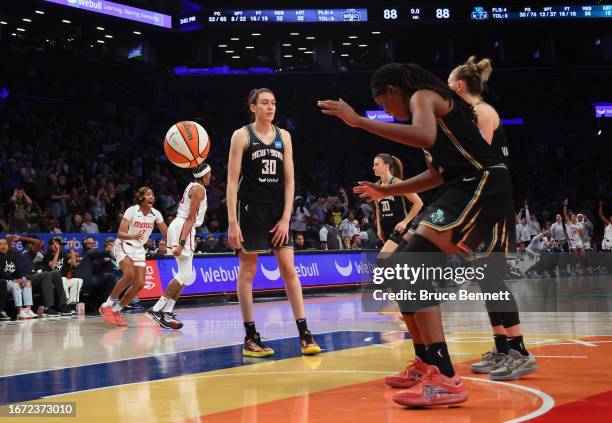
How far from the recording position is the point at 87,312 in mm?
13000

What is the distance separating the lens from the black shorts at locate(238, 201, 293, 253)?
6637 millimetres

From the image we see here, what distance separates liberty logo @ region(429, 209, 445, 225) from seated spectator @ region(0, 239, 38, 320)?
28.7ft

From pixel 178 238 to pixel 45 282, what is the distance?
3528 mm

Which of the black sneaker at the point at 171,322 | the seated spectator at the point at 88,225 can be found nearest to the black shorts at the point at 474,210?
the black sneaker at the point at 171,322

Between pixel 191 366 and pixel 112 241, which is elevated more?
pixel 112 241

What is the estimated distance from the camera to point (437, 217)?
172 inches

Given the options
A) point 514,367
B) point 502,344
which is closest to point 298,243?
point 502,344

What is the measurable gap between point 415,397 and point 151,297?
33.6 feet

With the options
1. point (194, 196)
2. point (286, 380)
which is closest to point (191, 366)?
point (286, 380)

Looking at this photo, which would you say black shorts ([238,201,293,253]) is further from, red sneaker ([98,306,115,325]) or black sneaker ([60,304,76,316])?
black sneaker ([60,304,76,316])

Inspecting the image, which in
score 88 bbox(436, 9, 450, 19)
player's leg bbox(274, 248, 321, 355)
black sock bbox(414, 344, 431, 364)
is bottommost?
black sock bbox(414, 344, 431, 364)

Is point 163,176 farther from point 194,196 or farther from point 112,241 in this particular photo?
point 194,196

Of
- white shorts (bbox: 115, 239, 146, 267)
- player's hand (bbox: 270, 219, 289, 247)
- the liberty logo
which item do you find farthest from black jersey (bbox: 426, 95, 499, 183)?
white shorts (bbox: 115, 239, 146, 267)

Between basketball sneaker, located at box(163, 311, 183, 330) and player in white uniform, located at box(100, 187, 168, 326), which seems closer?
basketball sneaker, located at box(163, 311, 183, 330)
